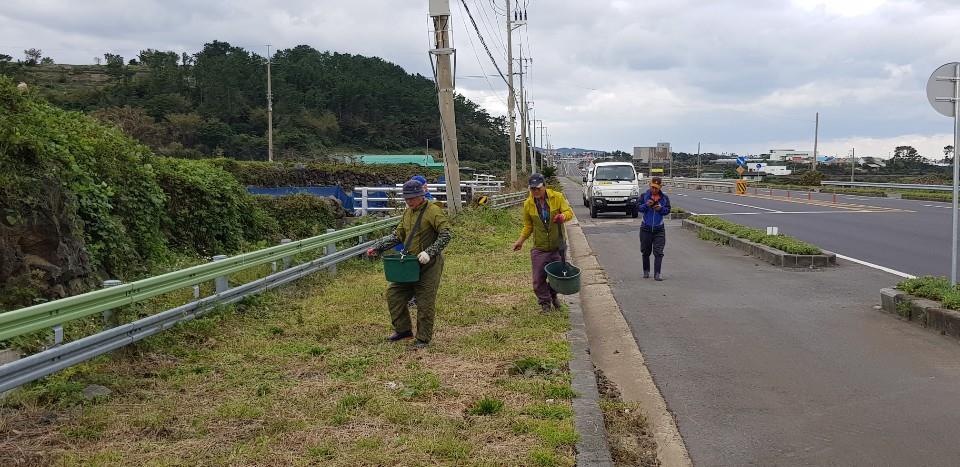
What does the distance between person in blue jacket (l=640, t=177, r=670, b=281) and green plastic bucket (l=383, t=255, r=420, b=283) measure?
20.0 ft

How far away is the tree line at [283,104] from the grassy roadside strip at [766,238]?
144 ft

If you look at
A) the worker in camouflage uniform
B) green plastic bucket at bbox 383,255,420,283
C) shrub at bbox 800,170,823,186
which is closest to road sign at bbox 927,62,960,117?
the worker in camouflage uniform

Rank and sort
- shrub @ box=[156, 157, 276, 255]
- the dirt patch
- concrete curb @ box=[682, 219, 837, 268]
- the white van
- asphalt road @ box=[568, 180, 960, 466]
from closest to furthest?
the dirt patch → asphalt road @ box=[568, 180, 960, 466] → concrete curb @ box=[682, 219, 837, 268] → shrub @ box=[156, 157, 276, 255] → the white van

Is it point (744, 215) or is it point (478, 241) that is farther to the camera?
point (744, 215)

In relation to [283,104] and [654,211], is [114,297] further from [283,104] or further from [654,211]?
[283,104]

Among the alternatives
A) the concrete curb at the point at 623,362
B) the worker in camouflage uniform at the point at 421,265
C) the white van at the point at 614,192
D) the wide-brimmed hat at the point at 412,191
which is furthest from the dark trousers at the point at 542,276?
the white van at the point at 614,192

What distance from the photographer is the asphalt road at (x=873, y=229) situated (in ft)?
47.4

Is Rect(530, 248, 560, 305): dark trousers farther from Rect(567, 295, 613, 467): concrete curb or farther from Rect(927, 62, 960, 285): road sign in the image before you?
Rect(927, 62, 960, 285): road sign

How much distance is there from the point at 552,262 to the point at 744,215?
20355 millimetres

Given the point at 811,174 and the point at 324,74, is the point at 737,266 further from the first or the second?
the point at 324,74

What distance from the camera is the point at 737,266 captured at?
45.6 ft

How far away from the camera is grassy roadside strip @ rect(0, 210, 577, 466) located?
4.65 meters

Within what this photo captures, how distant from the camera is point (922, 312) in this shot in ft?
27.7

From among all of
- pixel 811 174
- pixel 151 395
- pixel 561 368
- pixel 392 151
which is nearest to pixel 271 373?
pixel 151 395
